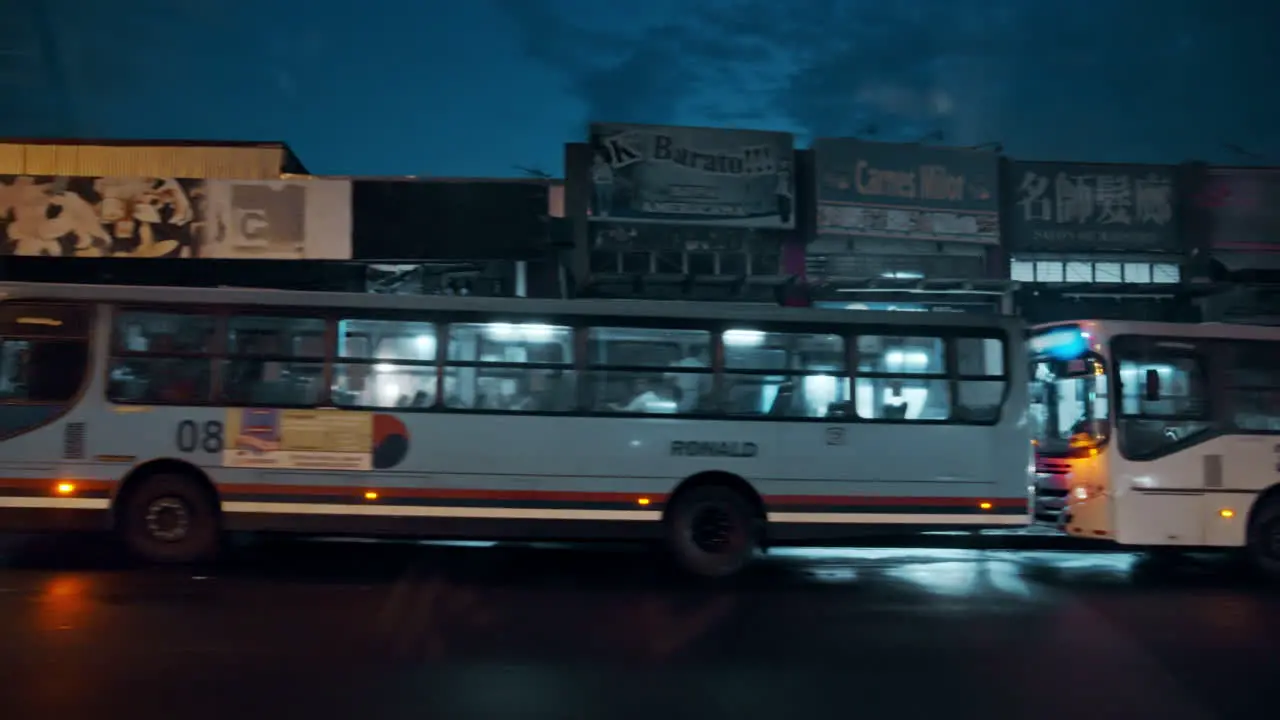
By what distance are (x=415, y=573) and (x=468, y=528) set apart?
0.74 meters

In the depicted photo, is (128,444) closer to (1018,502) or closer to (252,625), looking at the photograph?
(252,625)

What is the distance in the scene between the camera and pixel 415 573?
960cm

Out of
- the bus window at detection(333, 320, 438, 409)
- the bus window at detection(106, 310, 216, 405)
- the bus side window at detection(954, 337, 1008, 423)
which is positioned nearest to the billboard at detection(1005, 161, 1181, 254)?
the bus side window at detection(954, 337, 1008, 423)

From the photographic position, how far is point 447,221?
1686cm

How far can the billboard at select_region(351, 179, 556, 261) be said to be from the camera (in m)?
16.8

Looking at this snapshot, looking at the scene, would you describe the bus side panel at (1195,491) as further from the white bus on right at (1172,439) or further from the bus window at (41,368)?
the bus window at (41,368)

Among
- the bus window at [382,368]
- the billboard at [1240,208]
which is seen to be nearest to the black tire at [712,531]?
the bus window at [382,368]

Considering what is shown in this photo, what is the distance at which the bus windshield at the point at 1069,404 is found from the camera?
10336 millimetres

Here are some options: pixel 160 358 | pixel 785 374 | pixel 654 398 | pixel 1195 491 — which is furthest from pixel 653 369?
pixel 1195 491

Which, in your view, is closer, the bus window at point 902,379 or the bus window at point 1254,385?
the bus window at point 902,379

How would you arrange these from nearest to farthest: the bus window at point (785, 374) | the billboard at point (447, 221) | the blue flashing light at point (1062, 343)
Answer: the bus window at point (785, 374), the blue flashing light at point (1062, 343), the billboard at point (447, 221)

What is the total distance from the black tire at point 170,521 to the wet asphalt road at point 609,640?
0.82 feet

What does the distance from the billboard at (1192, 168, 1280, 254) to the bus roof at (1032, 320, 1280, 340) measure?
31.7 ft

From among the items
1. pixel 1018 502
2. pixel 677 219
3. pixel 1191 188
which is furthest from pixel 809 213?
pixel 1018 502
